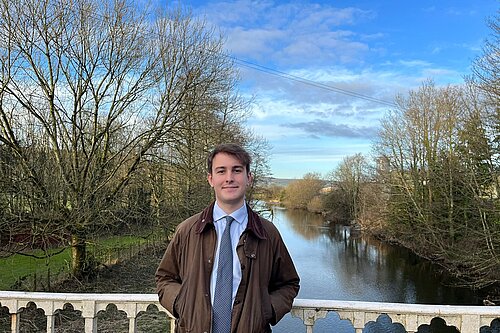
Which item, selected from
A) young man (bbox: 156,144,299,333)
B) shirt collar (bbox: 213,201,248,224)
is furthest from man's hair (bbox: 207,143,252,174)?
shirt collar (bbox: 213,201,248,224)

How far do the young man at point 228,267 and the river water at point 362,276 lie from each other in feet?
25.4

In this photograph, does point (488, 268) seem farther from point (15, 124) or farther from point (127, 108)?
point (15, 124)

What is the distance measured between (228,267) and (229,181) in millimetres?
322

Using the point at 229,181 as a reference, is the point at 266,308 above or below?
below

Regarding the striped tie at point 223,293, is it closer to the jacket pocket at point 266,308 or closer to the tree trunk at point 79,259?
the jacket pocket at point 266,308

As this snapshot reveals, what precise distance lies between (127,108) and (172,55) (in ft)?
6.85

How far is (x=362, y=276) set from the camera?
1609 cm

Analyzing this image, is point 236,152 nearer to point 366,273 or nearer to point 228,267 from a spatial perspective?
point 228,267

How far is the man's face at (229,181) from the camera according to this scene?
1.57 meters

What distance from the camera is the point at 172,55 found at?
1125 centimetres

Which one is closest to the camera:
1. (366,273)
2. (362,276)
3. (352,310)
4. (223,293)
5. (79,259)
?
(223,293)

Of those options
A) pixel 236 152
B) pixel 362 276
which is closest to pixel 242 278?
pixel 236 152

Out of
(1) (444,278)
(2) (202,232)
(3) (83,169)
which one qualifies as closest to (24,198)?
(3) (83,169)

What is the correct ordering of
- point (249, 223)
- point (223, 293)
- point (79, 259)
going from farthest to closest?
point (79, 259) → point (249, 223) → point (223, 293)
